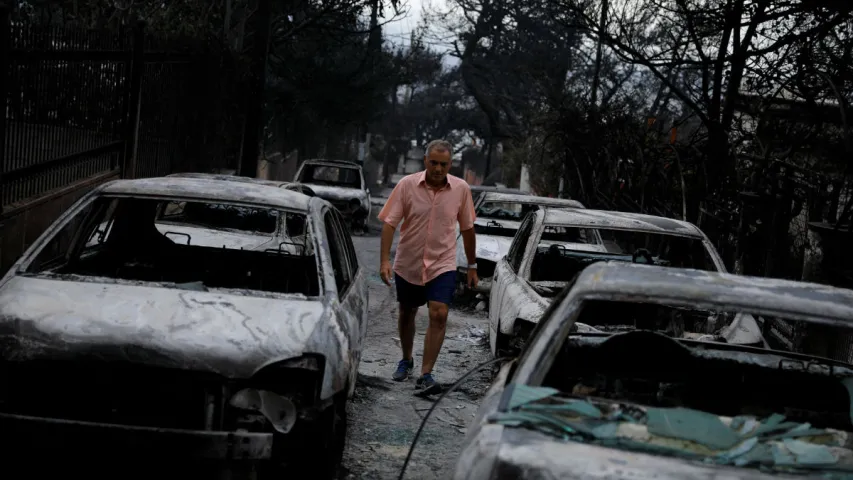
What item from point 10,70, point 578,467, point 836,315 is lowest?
point 578,467

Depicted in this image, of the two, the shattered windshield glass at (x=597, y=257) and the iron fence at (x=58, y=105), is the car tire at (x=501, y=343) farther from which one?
the iron fence at (x=58, y=105)

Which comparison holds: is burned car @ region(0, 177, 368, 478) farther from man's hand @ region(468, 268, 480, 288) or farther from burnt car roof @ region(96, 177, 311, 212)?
man's hand @ region(468, 268, 480, 288)

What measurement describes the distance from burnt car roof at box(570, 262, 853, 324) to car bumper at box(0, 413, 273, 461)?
158 centimetres

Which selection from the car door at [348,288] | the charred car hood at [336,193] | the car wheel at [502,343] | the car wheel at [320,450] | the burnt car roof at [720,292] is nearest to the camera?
the burnt car roof at [720,292]

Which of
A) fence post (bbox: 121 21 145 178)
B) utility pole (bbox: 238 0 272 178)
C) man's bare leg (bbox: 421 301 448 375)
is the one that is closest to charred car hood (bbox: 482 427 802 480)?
man's bare leg (bbox: 421 301 448 375)

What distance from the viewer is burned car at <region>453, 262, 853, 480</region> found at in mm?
2934

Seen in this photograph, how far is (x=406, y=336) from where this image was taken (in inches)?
288

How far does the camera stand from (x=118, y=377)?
13.9ft

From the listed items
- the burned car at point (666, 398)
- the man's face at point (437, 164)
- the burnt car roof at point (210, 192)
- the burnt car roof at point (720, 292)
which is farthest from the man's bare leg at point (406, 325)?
the burnt car roof at point (720, 292)

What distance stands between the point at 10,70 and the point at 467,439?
6.04 metres

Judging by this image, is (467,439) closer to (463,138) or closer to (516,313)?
(516,313)

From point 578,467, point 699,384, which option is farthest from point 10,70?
point 578,467

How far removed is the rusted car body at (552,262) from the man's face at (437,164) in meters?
1.04

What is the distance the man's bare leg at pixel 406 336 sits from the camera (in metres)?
7.23
